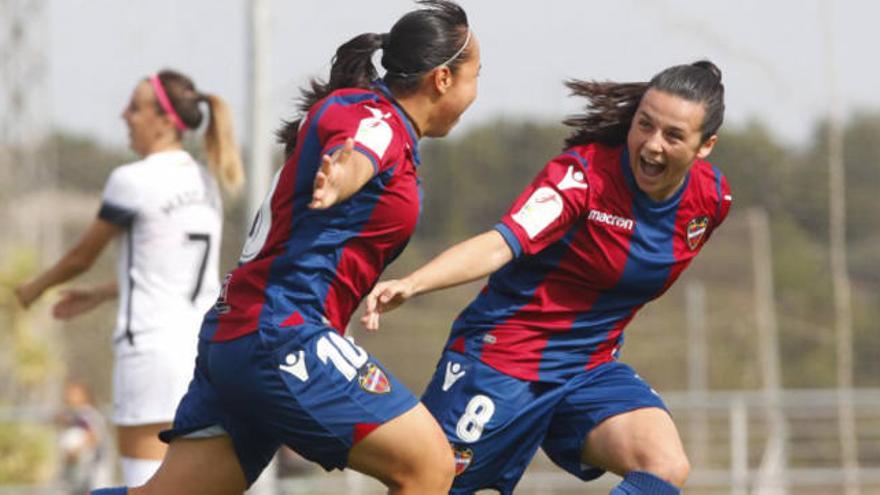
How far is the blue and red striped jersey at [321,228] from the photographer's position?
14.1ft

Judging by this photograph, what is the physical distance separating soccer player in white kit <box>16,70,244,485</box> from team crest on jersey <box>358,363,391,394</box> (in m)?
2.16

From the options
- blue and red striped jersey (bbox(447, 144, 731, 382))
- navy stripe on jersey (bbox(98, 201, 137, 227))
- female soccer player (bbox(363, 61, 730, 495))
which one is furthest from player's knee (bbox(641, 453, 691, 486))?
navy stripe on jersey (bbox(98, 201, 137, 227))

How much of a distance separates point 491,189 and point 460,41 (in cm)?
1172

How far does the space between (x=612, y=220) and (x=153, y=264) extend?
211 centimetres

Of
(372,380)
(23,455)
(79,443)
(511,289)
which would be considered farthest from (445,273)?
(23,455)

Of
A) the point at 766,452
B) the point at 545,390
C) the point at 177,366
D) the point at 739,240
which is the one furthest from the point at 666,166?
the point at 739,240

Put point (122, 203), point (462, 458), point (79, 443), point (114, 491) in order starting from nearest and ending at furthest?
point (114, 491) < point (462, 458) < point (122, 203) < point (79, 443)

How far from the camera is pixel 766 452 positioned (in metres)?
13.2

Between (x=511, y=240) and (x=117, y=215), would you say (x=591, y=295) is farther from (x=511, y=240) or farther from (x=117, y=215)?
(x=117, y=215)

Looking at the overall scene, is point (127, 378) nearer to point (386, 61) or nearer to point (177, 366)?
point (177, 366)

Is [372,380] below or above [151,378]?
above

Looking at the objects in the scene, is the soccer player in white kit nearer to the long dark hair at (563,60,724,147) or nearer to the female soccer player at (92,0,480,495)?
the long dark hair at (563,60,724,147)

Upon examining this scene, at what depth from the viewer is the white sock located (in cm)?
624

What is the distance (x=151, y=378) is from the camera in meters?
6.38
